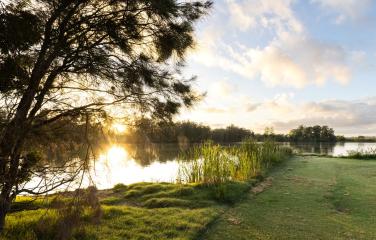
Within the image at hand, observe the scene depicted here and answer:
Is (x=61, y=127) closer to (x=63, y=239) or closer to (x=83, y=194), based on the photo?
(x=83, y=194)

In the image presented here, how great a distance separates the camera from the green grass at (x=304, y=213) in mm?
5102

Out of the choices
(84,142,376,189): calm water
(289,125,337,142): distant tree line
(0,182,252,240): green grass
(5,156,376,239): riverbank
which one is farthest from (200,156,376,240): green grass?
(289,125,337,142): distant tree line

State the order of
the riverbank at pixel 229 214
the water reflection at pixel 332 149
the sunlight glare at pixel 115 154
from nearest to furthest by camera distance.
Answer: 1. the sunlight glare at pixel 115 154
2. the riverbank at pixel 229 214
3. the water reflection at pixel 332 149

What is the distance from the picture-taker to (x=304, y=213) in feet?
20.7

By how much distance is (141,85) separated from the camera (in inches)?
180

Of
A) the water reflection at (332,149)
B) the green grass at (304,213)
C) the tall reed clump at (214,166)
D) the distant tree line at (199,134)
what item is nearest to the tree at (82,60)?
the distant tree line at (199,134)

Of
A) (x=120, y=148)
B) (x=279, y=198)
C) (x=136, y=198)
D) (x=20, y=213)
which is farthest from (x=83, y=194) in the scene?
(x=279, y=198)

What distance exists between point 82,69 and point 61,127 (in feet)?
2.95

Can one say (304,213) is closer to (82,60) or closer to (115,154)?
(115,154)

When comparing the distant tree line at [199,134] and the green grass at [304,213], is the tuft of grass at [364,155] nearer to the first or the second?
the distant tree line at [199,134]

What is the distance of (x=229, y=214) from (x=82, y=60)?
3.57 m

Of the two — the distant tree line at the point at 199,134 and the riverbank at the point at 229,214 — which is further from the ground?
the distant tree line at the point at 199,134

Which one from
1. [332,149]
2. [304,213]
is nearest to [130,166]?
[304,213]

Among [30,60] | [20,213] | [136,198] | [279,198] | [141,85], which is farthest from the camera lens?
[136,198]
